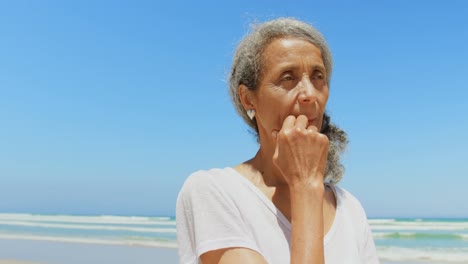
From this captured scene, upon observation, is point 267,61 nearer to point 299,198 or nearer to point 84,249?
point 299,198

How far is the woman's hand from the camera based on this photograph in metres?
1.79

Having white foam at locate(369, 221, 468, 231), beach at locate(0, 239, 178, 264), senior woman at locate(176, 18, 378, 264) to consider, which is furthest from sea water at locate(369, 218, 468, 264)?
senior woman at locate(176, 18, 378, 264)

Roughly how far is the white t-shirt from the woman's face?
302mm

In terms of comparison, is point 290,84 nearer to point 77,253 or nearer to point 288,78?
point 288,78

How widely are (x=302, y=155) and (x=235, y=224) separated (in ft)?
1.15

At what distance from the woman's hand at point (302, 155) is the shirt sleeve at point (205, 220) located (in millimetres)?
255

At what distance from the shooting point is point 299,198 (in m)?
1.75

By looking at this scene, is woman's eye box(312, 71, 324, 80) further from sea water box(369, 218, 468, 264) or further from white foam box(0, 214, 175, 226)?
white foam box(0, 214, 175, 226)

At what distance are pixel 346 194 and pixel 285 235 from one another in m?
0.53

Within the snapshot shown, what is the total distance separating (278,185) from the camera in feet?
6.97

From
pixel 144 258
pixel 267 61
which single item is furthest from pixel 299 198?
pixel 144 258

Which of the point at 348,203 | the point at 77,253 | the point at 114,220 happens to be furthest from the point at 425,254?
the point at 114,220

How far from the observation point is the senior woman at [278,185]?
5.83 feet

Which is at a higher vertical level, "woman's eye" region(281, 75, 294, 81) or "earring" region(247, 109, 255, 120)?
"woman's eye" region(281, 75, 294, 81)
